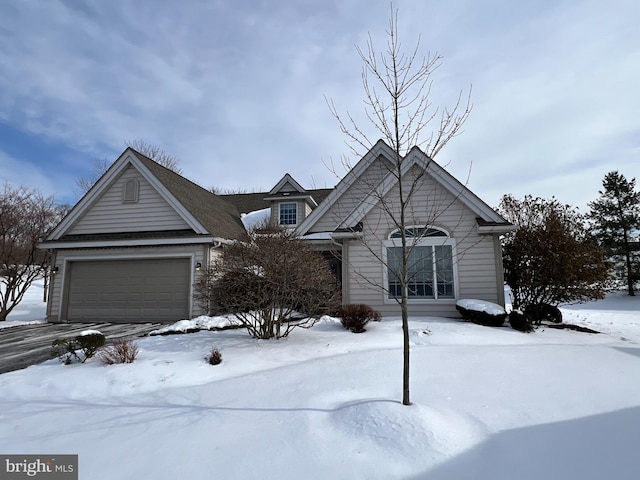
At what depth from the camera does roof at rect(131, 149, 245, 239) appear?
13594 mm

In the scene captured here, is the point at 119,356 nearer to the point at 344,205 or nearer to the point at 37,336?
the point at 37,336

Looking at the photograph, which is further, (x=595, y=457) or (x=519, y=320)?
(x=519, y=320)

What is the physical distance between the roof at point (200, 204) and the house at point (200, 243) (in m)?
0.09

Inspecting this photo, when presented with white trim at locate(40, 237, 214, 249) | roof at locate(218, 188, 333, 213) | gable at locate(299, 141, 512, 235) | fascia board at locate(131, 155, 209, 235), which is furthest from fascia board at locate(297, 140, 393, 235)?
roof at locate(218, 188, 333, 213)

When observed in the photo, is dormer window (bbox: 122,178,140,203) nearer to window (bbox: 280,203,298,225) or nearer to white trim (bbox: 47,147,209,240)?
white trim (bbox: 47,147,209,240)

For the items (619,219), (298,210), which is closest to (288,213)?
(298,210)

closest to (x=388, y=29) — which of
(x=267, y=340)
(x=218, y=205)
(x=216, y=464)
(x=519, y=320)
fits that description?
(x=216, y=464)

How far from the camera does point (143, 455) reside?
327 cm

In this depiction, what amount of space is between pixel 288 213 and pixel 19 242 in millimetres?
12123

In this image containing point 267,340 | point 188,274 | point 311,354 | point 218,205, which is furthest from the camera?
point 218,205

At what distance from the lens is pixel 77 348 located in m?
6.78

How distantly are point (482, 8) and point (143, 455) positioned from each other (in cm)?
849

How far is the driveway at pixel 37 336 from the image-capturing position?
23.5 ft

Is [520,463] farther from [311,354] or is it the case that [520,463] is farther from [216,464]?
[311,354]
